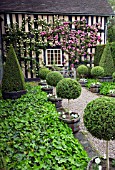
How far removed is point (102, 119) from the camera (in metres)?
3.36

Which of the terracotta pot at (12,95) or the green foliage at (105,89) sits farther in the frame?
the green foliage at (105,89)

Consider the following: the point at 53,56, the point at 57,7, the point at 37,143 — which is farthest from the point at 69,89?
the point at 57,7

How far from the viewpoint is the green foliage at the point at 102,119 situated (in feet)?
10.9

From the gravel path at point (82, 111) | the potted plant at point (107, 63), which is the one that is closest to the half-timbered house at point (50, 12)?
the potted plant at point (107, 63)

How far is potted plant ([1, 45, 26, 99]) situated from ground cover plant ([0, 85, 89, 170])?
207 cm

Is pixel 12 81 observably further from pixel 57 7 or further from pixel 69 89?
pixel 57 7

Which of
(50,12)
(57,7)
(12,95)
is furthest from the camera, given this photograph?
(57,7)

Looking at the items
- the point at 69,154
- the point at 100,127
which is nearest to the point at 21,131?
the point at 69,154

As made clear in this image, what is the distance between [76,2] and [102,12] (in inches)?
93.1

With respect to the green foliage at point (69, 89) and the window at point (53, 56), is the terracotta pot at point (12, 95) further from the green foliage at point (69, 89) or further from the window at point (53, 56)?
the window at point (53, 56)

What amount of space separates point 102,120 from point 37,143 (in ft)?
4.84

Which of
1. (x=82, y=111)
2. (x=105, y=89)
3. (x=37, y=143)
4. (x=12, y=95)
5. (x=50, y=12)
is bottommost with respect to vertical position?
(x=82, y=111)

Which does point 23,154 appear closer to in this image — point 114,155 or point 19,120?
point 19,120

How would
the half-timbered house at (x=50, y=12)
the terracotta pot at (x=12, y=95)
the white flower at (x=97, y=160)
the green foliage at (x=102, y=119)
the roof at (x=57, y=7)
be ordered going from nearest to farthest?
the green foliage at (x=102, y=119)
the white flower at (x=97, y=160)
the terracotta pot at (x=12, y=95)
the half-timbered house at (x=50, y=12)
the roof at (x=57, y=7)
